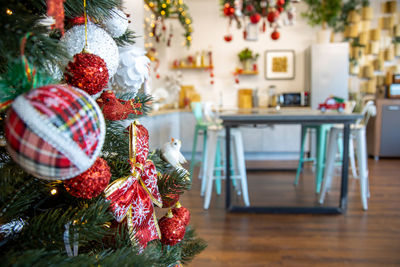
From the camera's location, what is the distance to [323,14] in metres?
5.27

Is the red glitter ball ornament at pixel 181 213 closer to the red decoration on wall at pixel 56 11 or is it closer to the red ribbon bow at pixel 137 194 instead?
the red ribbon bow at pixel 137 194

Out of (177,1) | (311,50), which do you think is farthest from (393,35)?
(177,1)

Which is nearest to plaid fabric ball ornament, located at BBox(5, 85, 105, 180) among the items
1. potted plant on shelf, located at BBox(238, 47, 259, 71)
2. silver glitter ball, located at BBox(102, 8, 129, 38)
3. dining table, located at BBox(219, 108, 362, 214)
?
silver glitter ball, located at BBox(102, 8, 129, 38)

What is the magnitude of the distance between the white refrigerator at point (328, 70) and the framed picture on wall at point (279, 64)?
45cm

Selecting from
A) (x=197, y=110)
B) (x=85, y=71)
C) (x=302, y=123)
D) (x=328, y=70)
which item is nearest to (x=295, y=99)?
(x=328, y=70)

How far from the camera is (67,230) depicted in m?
0.40

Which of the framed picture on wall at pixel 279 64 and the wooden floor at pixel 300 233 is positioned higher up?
the framed picture on wall at pixel 279 64

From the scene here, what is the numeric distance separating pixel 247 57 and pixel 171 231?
16.9 feet

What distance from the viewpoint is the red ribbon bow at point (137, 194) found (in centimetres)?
49

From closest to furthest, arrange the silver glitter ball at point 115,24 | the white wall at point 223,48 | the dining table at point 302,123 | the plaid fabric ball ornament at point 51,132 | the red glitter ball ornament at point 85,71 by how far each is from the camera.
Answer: the plaid fabric ball ornament at point 51,132, the red glitter ball ornament at point 85,71, the silver glitter ball at point 115,24, the dining table at point 302,123, the white wall at point 223,48

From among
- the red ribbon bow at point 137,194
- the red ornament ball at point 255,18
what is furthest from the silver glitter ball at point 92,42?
the red ornament ball at point 255,18

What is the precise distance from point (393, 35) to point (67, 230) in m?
6.56

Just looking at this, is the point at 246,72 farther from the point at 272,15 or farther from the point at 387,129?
the point at 387,129

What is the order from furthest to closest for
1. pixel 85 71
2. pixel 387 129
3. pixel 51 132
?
pixel 387 129 < pixel 85 71 < pixel 51 132
